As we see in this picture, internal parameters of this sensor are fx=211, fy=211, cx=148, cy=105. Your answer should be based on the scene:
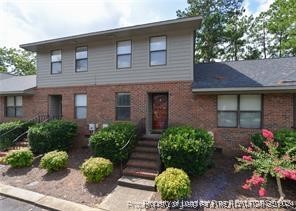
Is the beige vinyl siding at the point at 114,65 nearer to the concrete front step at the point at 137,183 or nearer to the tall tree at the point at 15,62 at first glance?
the concrete front step at the point at 137,183

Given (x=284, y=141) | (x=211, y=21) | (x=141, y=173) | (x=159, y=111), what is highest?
(x=211, y=21)

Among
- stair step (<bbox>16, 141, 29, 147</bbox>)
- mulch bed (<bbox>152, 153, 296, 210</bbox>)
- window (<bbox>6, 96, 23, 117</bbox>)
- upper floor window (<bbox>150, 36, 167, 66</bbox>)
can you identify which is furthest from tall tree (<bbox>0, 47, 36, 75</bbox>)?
mulch bed (<bbox>152, 153, 296, 210</bbox>)

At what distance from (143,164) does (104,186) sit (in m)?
1.56

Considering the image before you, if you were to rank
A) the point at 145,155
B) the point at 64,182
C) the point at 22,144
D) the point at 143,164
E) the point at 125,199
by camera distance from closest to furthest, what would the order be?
the point at 125,199
the point at 64,182
the point at 143,164
the point at 145,155
the point at 22,144

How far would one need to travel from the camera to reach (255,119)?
8.56 meters

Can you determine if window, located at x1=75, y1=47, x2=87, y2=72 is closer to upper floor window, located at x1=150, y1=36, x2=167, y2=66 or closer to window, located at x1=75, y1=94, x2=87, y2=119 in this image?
window, located at x1=75, y1=94, x2=87, y2=119

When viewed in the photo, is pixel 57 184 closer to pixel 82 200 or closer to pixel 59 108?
pixel 82 200

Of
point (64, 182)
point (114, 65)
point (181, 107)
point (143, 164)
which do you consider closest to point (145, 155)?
point (143, 164)

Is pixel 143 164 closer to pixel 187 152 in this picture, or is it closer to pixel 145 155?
pixel 145 155

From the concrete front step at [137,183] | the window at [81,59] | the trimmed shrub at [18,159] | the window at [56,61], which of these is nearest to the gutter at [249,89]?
the concrete front step at [137,183]

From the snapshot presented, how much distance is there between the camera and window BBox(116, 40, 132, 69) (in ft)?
34.3

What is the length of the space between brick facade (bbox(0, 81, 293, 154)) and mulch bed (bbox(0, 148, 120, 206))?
2.96 m

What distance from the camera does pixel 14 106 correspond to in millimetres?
13477

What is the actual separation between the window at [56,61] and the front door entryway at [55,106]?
1521 mm
